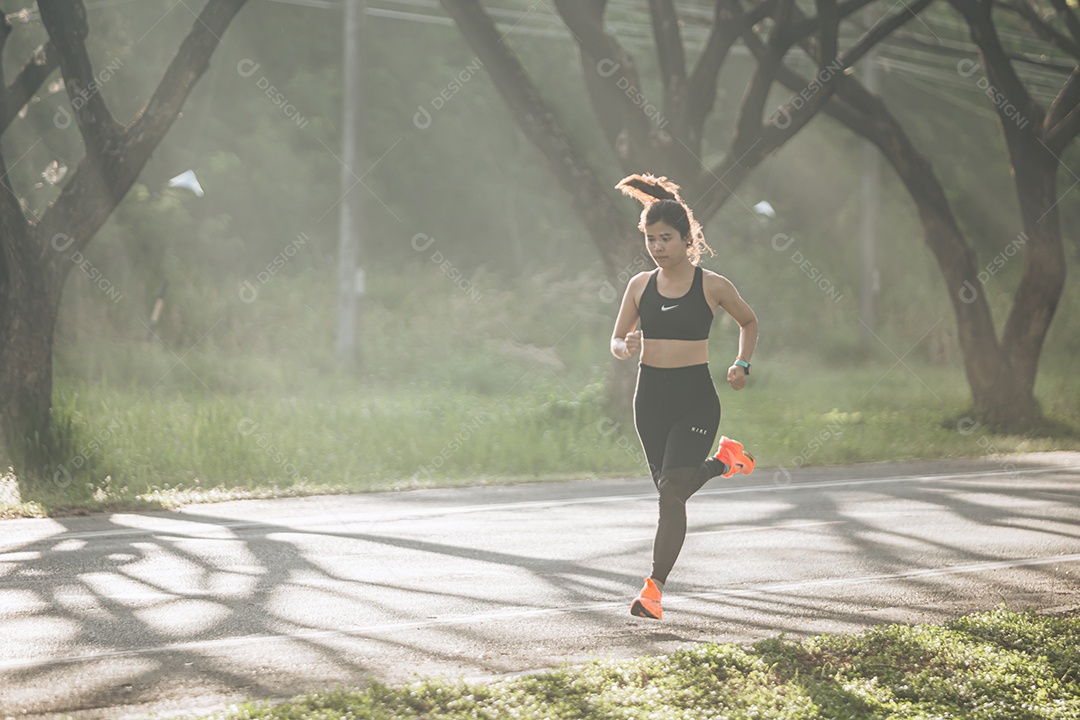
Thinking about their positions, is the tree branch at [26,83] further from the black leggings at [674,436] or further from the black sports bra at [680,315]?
the black leggings at [674,436]

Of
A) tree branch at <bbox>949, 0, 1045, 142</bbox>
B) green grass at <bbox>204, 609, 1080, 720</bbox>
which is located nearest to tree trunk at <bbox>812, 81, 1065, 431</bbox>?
tree branch at <bbox>949, 0, 1045, 142</bbox>

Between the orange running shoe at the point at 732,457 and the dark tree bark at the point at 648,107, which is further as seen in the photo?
the dark tree bark at the point at 648,107

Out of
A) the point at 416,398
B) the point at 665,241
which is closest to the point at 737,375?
the point at 665,241

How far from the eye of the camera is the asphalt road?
5.86 metres

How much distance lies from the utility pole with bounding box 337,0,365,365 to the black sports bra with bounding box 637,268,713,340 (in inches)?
521

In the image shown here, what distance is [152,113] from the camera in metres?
12.8

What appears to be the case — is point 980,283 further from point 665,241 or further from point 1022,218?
point 665,241

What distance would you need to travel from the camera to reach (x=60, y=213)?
1228 cm

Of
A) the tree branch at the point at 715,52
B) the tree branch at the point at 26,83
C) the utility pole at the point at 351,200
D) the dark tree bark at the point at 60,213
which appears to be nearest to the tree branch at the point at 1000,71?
the tree branch at the point at 715,52

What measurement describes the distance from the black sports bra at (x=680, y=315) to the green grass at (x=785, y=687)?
1.61m

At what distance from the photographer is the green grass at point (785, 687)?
16.4ft

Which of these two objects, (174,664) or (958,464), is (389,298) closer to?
(958,464)

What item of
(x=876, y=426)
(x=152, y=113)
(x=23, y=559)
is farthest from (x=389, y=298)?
(x=23, y=559)

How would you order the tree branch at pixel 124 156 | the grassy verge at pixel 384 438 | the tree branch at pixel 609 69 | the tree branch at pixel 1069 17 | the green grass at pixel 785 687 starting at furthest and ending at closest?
the tree branch at pixel 1069 17 < the tree branch at pixel 609 69 < the tree branch at pixel 124 156 < the grassy verge at pixel 384 438 < the green grass at pixel 785 687
